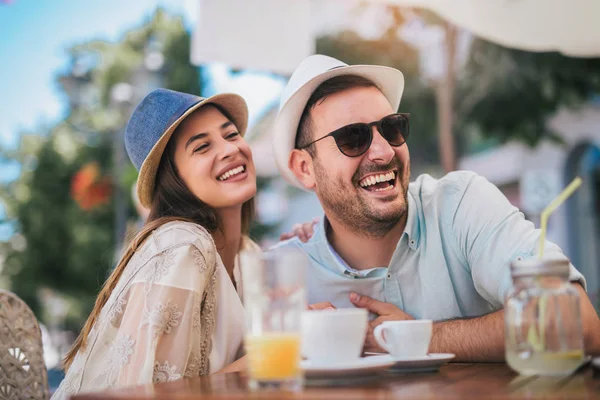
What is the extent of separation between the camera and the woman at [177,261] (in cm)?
212

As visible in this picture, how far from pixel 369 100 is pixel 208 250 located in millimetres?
906

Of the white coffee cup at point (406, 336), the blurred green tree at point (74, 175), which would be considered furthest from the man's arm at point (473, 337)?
the blurred green tree at point (74, 175)

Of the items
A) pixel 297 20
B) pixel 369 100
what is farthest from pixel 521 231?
pixel 297 20

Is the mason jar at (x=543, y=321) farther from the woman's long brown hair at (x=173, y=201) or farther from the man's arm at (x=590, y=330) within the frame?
the woman's long brown hair at (x=173, y=201)

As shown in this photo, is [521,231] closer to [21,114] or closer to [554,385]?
[554,385]

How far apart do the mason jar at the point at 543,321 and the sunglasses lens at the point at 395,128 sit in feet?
3.97

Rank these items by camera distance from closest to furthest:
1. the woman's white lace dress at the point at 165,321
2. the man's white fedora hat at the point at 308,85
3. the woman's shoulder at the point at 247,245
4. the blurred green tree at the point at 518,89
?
the woman's white lace dress at the point at 165,321 < the man's white fedora hat at the point at 308,85 < the woman's shoulder at the point at 247,245 < the blurred green tree at the point at 518,89

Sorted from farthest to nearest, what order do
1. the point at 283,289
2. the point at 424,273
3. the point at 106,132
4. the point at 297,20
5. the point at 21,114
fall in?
the point at 21,114 < the point at 106,132 < the point at 297,20 < the point at 424,273 < the point at 283,289

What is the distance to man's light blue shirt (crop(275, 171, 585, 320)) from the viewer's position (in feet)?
8.05

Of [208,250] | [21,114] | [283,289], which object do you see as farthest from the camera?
[21,114]

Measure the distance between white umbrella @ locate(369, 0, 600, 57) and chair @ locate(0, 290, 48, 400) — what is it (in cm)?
212

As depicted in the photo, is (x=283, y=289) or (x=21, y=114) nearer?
(x=283, y=289)

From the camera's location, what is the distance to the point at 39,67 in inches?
907

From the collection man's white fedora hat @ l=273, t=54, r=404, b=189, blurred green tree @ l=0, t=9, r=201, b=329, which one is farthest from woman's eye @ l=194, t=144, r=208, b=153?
blurred green tree @ l=0, t=9, r=201, b=329
